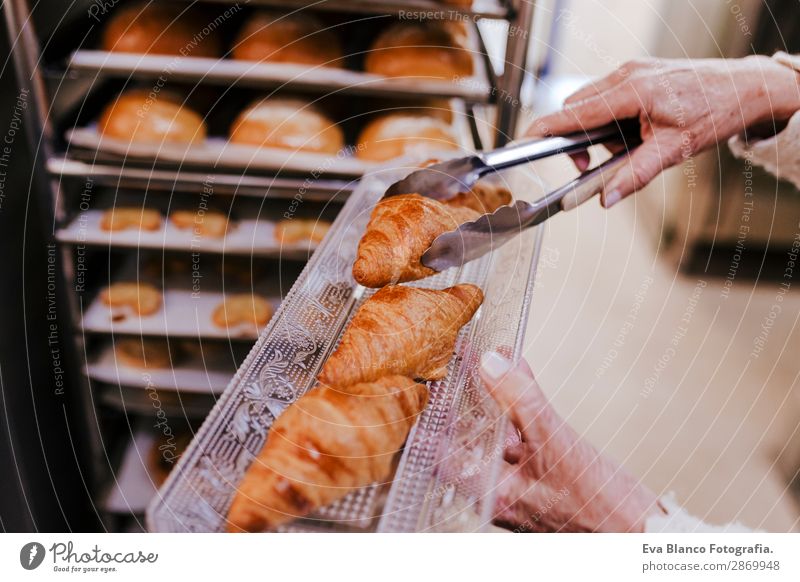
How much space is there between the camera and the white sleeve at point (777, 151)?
57cm

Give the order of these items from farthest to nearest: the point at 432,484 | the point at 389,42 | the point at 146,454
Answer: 1. the point at 146,454
2. the point at 389,42
3. the point at 432,484

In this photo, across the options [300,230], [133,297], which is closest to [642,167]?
[300,230]

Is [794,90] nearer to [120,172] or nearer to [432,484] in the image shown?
[432,484]

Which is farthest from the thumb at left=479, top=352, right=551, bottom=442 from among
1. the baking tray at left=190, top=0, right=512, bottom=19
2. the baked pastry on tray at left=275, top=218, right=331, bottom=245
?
the baking tray at left=190, top=0, right=512, bottom=19

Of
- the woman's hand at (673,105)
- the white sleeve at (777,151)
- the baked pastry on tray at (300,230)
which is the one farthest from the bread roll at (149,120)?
the white sleeve at (777,151)

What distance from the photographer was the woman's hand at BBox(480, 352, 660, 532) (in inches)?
23.5

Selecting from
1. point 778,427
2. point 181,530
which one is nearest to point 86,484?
point 181,530

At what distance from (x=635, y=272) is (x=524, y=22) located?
0.85 ft

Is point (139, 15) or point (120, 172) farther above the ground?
point (139, 15)

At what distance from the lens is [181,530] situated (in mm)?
520

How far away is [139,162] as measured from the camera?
625 millimetres

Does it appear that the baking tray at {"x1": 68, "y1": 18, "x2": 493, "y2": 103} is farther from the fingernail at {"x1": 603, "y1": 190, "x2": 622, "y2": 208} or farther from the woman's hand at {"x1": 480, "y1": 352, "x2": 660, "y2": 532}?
the woman's hand at {"x1": 480, "y1": 352, "x2": 660, "y2": 532}

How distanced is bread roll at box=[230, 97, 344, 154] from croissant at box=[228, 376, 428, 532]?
0.27 meters
